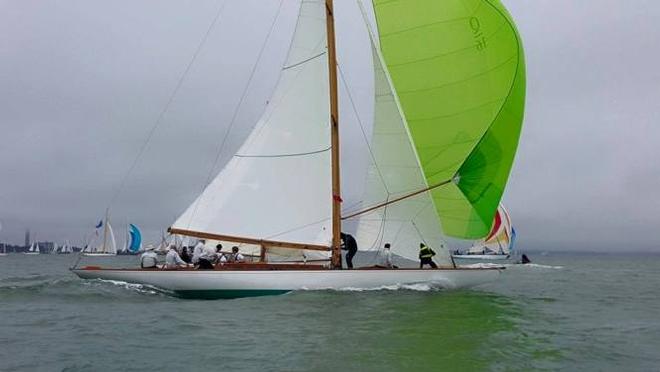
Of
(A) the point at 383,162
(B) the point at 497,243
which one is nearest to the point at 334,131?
(A) the point at 383,162

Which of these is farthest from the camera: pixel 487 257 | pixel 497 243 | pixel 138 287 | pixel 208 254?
pixel 487 257

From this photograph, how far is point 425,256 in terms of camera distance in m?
16.9

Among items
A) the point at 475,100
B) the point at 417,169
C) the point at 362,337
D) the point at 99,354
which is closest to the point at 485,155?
the point at 475,100

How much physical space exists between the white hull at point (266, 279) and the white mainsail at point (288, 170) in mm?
1832

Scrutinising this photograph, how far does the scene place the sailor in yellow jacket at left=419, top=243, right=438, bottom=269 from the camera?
16.8 m

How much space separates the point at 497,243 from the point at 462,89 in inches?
2273

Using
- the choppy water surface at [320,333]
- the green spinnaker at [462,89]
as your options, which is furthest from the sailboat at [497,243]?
the choppy water surface at [320,333]

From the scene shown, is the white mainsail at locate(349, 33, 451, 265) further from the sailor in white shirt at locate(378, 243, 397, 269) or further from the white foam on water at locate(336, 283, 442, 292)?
the white foam on water at locate(336, 283, 442, 292)

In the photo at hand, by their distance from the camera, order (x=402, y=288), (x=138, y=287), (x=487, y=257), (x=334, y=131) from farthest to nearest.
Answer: (x=487, y=257)
(x=334, y=131)
(x=138, y=287)
(x=402, y=288)

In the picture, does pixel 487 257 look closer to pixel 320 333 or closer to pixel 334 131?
pixel 334 131

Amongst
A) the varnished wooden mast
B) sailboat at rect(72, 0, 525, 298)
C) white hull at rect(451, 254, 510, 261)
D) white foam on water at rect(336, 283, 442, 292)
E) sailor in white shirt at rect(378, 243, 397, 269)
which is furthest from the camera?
white hull at rect(451, 254, 510, 261)

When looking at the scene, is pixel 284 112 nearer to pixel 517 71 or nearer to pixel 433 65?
pixel 433 65

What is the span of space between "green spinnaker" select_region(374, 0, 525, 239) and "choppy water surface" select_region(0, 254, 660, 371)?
3.59 m

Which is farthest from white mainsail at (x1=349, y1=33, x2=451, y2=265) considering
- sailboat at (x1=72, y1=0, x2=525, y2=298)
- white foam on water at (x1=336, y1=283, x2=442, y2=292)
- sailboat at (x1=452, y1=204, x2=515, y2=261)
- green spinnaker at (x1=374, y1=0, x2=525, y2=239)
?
sailboat at (x1=452, y1=204, x2=515, y2=261)
